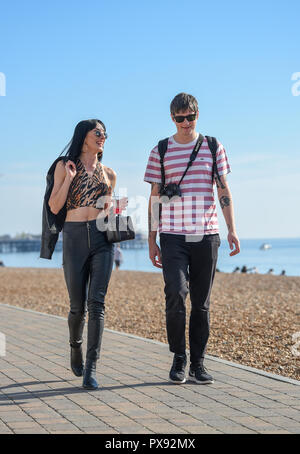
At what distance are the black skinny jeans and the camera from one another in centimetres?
30

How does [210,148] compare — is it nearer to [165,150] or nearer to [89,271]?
[165,150]

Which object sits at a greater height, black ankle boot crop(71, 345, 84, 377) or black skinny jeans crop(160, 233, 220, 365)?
black skinny jeans crop(160, 233, 220, 365)

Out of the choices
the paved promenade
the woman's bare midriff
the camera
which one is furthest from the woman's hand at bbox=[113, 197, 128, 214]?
the paved promenade

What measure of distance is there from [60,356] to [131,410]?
7.83 ft

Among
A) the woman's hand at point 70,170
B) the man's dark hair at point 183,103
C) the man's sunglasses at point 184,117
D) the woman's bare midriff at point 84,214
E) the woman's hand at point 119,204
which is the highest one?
the man's dark hair at point 183,103

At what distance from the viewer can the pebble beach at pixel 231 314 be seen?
718 centimetres

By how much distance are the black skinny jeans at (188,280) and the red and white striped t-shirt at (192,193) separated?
0.28ft

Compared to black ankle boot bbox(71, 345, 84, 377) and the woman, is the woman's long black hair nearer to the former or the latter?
the woman

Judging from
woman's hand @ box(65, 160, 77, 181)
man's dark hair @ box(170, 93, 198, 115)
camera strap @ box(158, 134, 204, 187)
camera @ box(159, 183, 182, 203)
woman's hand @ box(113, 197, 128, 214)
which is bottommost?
woman's hand @ box(113, 197, 128, 214)

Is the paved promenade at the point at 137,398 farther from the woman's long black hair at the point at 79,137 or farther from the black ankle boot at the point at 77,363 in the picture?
the woman's long black hair at the point at 79,137

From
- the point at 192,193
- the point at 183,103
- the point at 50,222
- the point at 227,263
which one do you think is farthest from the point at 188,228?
the point at 227,263

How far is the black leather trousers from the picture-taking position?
5355 mm

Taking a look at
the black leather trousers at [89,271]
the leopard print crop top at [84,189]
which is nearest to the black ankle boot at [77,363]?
the black leather trousers at [89,271]
